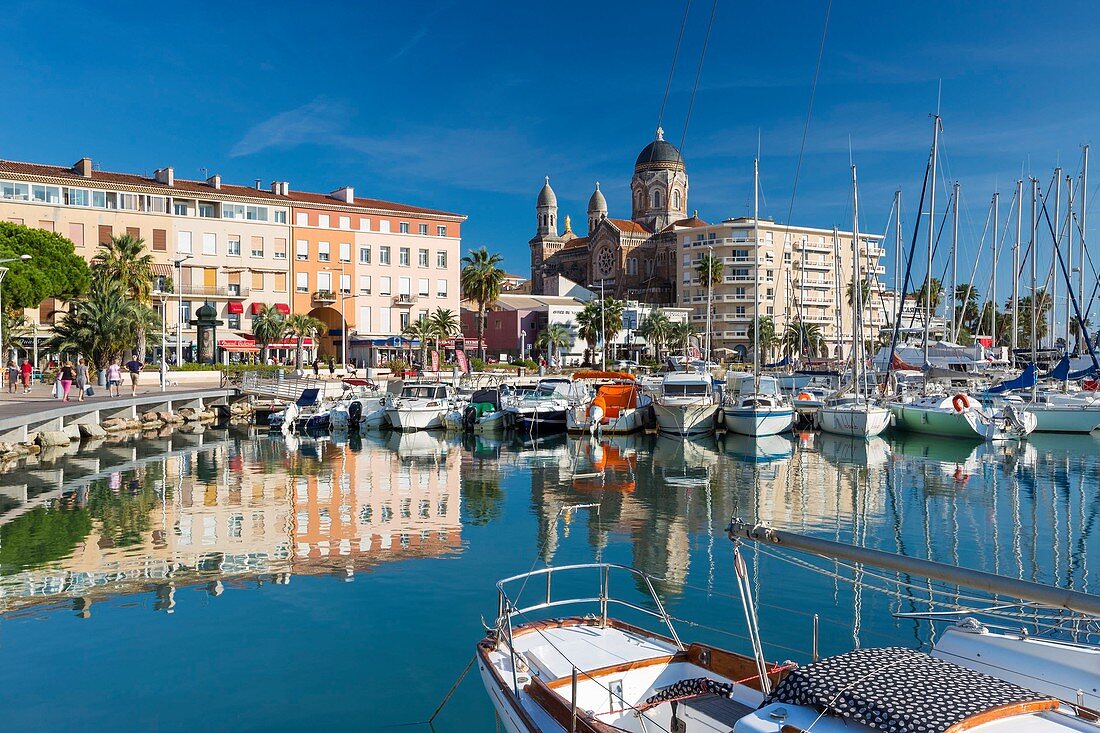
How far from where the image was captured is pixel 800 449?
124ft

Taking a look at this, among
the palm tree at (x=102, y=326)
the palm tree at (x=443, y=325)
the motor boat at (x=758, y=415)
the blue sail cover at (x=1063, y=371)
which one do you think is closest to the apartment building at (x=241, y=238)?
the palm tree at (x=443, y=325)

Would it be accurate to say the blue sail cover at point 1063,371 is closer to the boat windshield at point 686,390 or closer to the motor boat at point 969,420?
the motor boat at point 969,420

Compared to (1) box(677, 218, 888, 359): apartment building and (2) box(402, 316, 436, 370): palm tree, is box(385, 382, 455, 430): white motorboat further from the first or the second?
(1) box(677, 218, 888, 359): apartment building

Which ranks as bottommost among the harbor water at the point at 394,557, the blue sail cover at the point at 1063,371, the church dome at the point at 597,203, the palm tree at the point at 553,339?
the harbor water at the point at 394,557

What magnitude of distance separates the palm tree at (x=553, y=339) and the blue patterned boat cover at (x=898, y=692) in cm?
7953

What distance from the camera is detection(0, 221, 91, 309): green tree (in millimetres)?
52000

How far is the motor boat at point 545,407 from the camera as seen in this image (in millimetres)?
44156

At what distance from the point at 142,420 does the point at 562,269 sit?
93931 millimetres

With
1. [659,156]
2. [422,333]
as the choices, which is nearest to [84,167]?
[422,333]

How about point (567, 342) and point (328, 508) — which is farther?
point (567, 342)

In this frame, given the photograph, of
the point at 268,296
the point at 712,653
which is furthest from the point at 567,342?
the point at 712,653

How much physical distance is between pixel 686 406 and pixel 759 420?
345 cm

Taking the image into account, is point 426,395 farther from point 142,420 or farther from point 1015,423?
point 1015,423

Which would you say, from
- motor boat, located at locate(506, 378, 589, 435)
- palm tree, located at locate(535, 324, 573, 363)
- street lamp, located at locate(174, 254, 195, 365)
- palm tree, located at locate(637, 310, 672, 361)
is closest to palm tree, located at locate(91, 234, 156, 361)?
street lamp, located at locate(174, 254, 195, 365)
